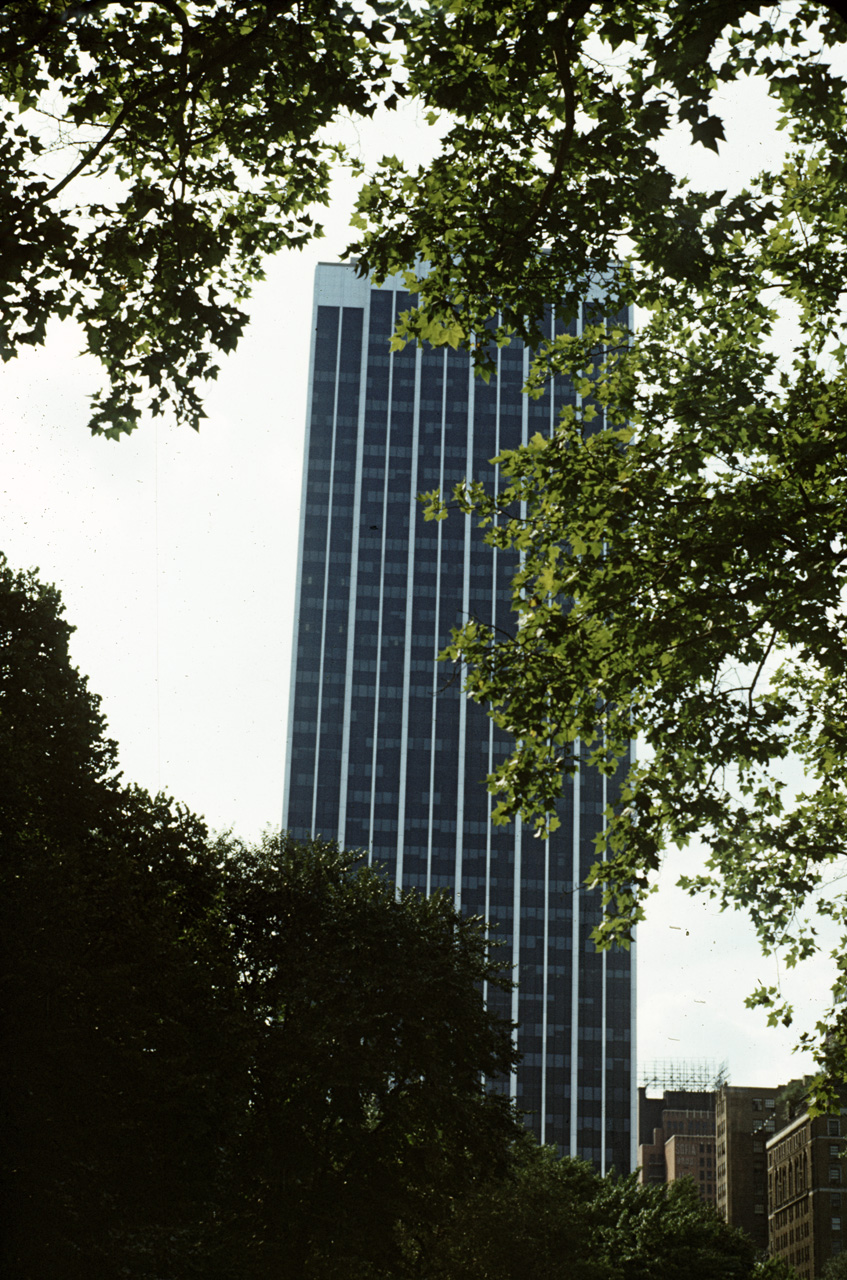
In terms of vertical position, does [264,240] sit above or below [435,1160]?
above

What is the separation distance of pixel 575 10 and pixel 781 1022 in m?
12.1

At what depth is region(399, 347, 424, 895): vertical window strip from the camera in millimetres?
141750

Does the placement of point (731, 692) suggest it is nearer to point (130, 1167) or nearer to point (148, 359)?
point (148, 359)

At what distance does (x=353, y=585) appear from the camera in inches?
5891

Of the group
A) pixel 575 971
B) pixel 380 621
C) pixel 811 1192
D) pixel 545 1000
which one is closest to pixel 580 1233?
pixel 811 1192

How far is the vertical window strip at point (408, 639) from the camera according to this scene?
141750 mm

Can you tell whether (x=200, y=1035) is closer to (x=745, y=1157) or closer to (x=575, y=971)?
(x=575, y=971)

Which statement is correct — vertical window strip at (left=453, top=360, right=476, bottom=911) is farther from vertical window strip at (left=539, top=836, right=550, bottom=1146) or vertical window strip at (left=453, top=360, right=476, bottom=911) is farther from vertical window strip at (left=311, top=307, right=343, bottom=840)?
vertical window strip at (left=311, top=307, right=343, bottom=840)

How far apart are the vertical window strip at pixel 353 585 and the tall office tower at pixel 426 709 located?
0.19 meters

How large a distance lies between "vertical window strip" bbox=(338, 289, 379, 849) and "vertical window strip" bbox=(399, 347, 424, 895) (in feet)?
12.5

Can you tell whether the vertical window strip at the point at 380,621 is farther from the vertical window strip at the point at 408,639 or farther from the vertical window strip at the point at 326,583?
the vertical window strip at the point at 326,583

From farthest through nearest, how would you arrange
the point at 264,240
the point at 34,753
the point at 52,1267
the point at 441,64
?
1. the point at 34,753
2. the point at 52,1267
3. the point at 264,240
4. the point at 441,64

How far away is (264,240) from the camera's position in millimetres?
12906

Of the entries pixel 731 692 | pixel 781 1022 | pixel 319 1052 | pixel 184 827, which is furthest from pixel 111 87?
pixel 319 1052
